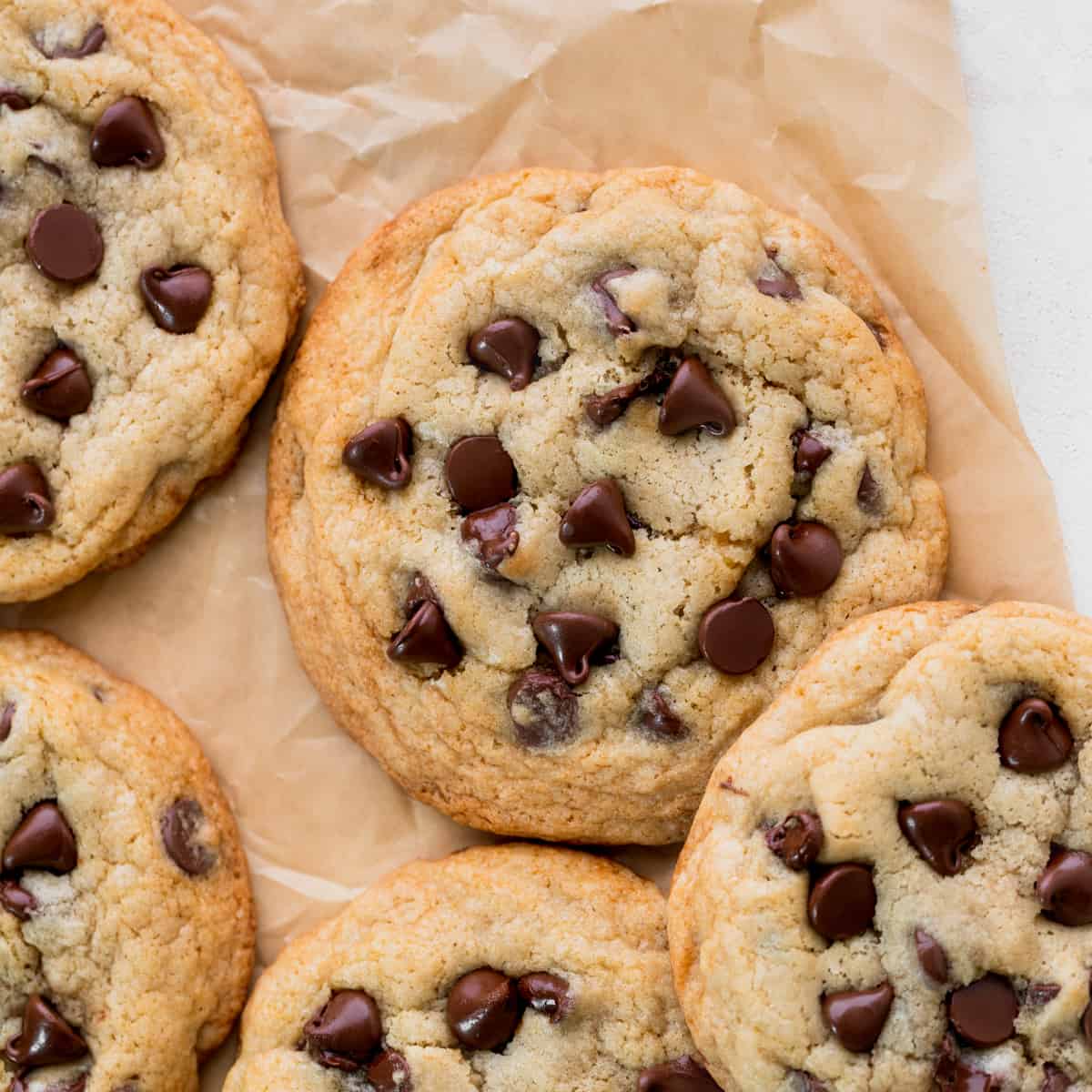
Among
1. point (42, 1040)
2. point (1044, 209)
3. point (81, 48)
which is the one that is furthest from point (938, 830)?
point (81, 48)

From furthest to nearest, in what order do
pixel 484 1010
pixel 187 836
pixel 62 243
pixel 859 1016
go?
pixel 187 836
pixel 62 243
pixel 484 1010
pixel 859 1016

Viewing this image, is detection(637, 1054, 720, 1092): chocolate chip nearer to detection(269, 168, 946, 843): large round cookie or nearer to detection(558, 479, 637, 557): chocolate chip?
detection(269, 168, 946, 843): large round cookie

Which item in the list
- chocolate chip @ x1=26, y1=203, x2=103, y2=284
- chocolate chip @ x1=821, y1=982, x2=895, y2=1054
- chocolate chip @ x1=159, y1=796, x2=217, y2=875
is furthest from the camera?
chocolate chip @ x1=159, y1=796, x2=217, y2=875

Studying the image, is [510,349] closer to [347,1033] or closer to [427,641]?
[427,641]

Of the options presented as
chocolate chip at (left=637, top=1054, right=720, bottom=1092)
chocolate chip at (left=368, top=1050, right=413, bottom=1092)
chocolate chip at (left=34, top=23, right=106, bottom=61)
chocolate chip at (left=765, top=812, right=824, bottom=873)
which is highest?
chocolate chip at (left=34, top=23, right=106, bottom=61)

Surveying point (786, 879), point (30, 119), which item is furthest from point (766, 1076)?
point (30, 119)

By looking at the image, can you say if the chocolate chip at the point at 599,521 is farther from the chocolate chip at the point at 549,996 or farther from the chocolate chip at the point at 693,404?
the chocolate chip at the point at 549,996

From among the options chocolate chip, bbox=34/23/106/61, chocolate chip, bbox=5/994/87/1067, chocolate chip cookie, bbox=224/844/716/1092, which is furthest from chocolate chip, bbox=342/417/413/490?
chocolate chip, bbox=5/994/87/1067

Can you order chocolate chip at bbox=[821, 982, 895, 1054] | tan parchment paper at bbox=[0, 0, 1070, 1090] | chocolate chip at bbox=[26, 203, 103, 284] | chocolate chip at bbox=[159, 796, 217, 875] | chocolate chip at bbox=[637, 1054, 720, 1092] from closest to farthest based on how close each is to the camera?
chocolate chip at bbox=[821, 982, 895, 1054] < chocolate chip at bbox=[637, 1054, 720, 1092] < chocolate chip at bbox=[26, 203, 103, 284] < chocolate chip at bbox=[159, 796, 217, 875] < tan parchment paper at bbox=[0, 0, 1070, 1090]

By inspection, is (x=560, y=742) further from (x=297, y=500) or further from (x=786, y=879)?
(x=297, y=500)
